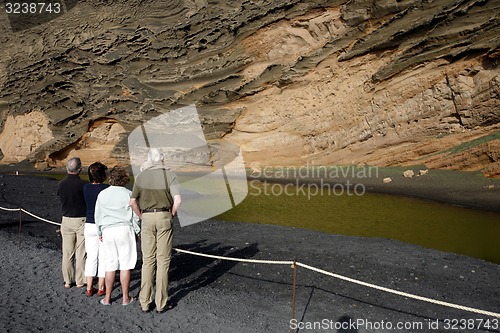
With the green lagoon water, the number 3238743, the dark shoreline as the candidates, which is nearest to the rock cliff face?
the dark shoreline

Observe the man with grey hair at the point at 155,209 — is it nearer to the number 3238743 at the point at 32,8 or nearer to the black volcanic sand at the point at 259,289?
the black volcanic sand at the point at 259,289

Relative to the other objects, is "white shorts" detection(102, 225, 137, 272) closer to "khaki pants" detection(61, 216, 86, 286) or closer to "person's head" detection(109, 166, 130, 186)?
"person's head" detection(109, 166, 130, 186)

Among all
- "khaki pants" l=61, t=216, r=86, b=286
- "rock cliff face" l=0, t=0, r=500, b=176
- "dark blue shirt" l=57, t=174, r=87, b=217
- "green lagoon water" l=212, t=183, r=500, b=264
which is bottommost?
"green lagoon water" l=212, t=183, r=500, b=264

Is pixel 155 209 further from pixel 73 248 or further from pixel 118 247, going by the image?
pixel 73 248

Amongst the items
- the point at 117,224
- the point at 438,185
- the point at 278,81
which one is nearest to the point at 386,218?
the point at 438,185

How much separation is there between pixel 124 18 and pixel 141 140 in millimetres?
14731

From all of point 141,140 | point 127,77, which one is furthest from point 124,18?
point 141,140

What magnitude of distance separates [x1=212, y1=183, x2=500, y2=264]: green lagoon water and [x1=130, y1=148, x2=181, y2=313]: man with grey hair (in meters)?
8.43

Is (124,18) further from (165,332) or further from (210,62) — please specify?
(165,332)

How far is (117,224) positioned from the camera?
17.8 ft

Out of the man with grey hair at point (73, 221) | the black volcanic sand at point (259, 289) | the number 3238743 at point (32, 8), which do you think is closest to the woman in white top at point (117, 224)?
the black volcanic sand at point (259, 289)

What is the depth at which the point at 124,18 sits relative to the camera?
133 feet

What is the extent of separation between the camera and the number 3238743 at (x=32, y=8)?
1870 inches

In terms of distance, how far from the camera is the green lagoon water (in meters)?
11.4
